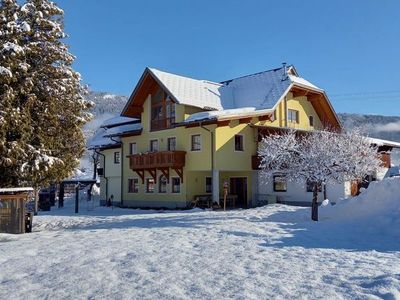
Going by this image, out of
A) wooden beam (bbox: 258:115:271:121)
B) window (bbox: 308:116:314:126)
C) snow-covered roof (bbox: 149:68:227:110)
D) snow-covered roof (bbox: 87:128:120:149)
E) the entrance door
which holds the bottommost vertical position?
the entrance door

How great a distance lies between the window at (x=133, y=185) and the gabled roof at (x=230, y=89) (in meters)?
5.32

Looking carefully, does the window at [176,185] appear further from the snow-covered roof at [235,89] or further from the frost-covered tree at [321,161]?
the frost-covered tree at [321,161]

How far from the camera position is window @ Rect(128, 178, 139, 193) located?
112ft

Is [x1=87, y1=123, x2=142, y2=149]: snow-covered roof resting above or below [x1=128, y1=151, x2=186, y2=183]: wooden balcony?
above

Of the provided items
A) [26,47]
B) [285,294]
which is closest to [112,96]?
[26,47]

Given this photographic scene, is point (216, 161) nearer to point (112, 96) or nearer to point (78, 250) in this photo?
point (78, 250)

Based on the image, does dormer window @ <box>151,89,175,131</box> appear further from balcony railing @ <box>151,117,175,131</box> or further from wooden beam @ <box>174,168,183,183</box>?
wooden beam @ <box>174,168,183,183</box>

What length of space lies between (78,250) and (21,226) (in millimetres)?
7132

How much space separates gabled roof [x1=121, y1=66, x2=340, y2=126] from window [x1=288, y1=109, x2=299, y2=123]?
2.04 m

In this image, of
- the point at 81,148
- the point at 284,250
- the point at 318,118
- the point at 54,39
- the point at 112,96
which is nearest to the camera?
the point at 284,250

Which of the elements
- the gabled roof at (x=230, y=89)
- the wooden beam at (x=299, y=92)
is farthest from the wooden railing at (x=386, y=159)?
the wooden beam at (x=299, y=92)

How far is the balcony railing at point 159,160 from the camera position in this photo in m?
28.6

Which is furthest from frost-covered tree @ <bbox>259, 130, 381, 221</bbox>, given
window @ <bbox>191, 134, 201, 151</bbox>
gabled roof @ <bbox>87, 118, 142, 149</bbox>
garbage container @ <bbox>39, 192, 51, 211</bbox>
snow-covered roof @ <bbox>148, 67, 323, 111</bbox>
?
garbage container @ <bbox>39, 192, 51, 211</bbox>

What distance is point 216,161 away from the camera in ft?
90.1
